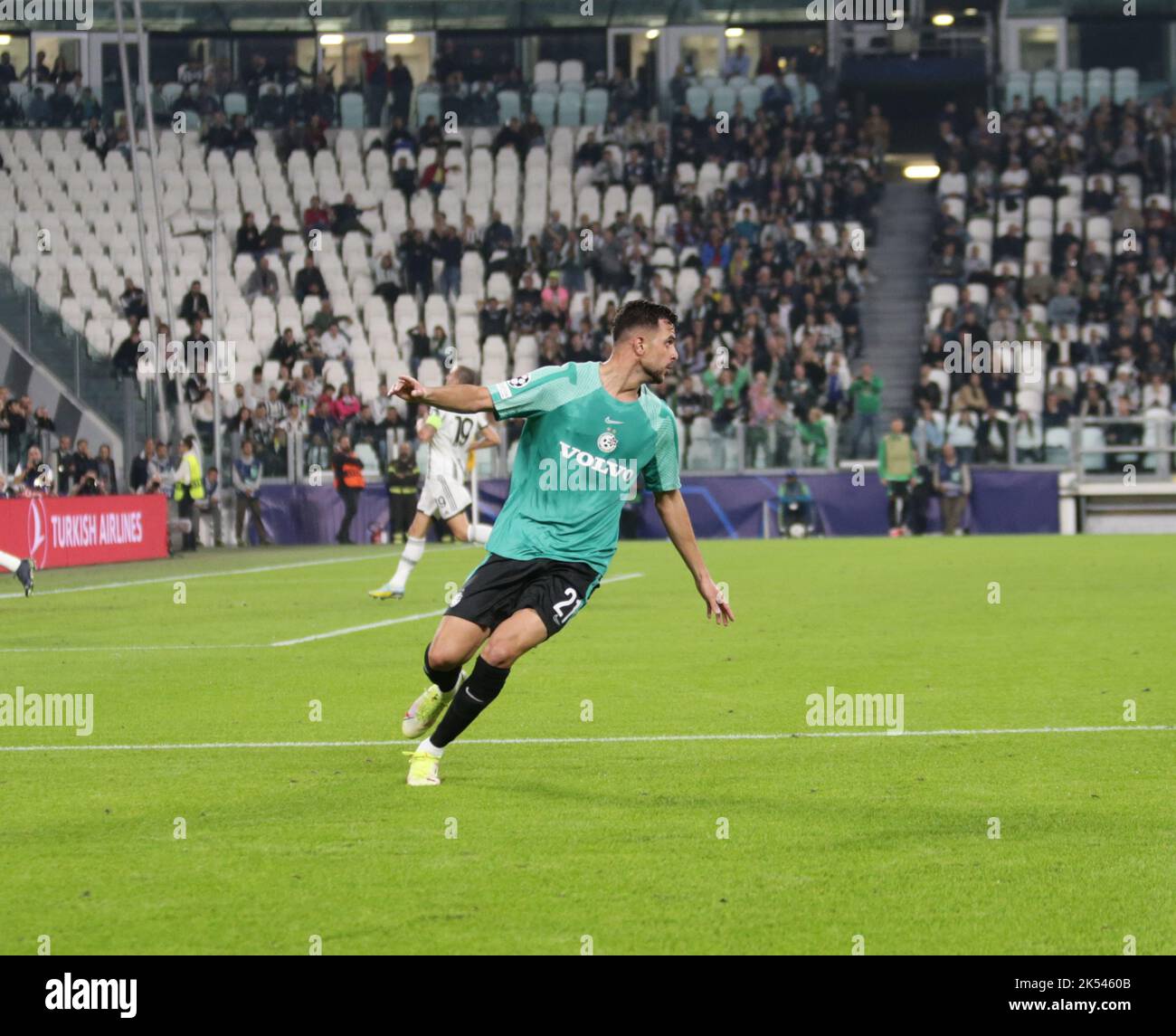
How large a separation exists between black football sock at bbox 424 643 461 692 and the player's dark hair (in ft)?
5.32

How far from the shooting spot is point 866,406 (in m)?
37.2

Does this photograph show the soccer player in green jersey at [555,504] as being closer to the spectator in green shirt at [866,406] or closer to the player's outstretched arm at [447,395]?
the player's outstretched arm at [447,395]

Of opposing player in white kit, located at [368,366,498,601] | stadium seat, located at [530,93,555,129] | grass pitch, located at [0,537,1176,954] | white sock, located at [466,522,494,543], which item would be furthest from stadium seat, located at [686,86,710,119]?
grass pitch, located at [0,537,1176,954]

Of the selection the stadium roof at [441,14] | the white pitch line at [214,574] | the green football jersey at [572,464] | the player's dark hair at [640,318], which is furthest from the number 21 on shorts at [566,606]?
→ the stadium roof at [441,14]

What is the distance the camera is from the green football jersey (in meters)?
8.70

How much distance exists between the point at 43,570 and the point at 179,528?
657 cm

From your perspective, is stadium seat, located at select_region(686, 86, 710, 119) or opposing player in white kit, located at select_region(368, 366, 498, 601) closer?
opposing player in white kit, located at select_region(368, 366, 498, 601)

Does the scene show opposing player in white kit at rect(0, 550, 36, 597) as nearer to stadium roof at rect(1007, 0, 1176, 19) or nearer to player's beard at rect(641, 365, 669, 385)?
player's beard at rect(641, 365, 669, 385)

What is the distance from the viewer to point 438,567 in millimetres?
27219

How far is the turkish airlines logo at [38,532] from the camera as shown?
86.3ft

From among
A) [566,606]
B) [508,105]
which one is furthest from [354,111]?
[566,606]

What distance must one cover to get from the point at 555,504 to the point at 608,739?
1.80 metres

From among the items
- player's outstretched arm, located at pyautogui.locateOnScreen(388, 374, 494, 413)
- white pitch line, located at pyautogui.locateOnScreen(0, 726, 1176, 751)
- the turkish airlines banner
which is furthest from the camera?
the turkish airlines banner

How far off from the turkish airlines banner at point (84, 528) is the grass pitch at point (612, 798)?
9.14 meters
